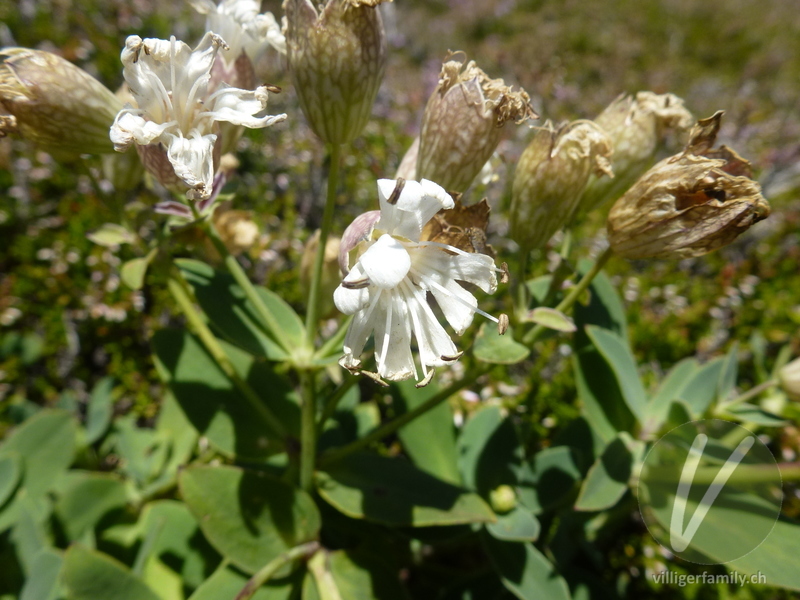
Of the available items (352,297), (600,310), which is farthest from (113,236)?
(600,310)

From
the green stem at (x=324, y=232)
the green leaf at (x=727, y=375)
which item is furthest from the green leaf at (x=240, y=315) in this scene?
the green leaf at (x=727, y=375)

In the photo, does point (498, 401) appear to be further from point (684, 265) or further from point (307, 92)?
point (684, 265)

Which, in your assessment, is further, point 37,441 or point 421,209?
point 37,441

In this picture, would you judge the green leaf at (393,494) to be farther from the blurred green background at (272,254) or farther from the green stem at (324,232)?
the blurred green background at (272,254)

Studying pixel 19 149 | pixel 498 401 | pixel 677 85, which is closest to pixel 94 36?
pixel 19 149

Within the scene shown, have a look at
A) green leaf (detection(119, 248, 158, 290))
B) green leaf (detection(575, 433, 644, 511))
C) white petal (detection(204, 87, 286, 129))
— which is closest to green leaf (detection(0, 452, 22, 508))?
green leaf (detection(119, 248, 158, 290))

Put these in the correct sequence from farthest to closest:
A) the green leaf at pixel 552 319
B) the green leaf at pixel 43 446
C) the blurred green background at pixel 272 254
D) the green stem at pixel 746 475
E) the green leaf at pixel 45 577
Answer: the blurred green background at pixel 272 254
the green leaf at pixel 43 446
the green leaf at pixel 45 577
the green stem at pixel 746 475
the green leaf at pixel 552 319

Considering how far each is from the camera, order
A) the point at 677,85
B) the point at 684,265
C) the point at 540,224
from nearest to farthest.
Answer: the point at 540,224, the point at 684,265, the point at 677,85
